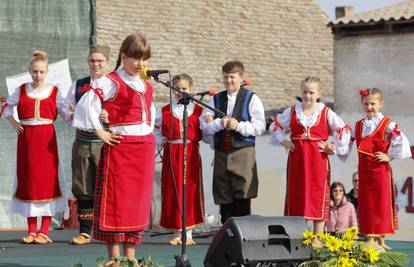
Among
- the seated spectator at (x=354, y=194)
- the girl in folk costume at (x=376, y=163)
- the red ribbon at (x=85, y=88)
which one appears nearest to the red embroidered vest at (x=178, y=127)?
the red ribbon at (x=85, y=88)

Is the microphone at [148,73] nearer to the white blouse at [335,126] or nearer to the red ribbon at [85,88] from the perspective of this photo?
the red ribbon at [85,88]

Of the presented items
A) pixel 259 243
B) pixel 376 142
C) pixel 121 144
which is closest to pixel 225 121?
pixel 376 142

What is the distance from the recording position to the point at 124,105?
6816mm

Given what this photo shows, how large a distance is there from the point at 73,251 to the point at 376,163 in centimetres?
237

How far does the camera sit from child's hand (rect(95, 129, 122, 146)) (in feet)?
22.2

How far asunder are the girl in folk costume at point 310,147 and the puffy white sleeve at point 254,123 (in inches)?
7.3

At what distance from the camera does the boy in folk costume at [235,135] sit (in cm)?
889

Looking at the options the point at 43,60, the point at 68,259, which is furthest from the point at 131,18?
the point at 68,259

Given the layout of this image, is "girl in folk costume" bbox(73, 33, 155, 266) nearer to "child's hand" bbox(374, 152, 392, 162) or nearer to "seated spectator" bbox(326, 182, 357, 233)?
"child's hand" bbox(374, 152, 392, 162)

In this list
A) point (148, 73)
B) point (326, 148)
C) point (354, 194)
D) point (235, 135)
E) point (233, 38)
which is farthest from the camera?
point (233, 38)

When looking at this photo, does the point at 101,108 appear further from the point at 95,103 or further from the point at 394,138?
the point at 394,138

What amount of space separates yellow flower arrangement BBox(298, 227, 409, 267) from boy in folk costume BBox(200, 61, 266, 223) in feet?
8.20

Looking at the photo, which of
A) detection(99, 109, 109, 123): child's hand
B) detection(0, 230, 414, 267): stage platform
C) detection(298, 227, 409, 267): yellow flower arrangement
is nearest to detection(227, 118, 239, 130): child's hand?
detection(0, 230, 414, 267): stage platform

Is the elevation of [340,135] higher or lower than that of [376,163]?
higher
